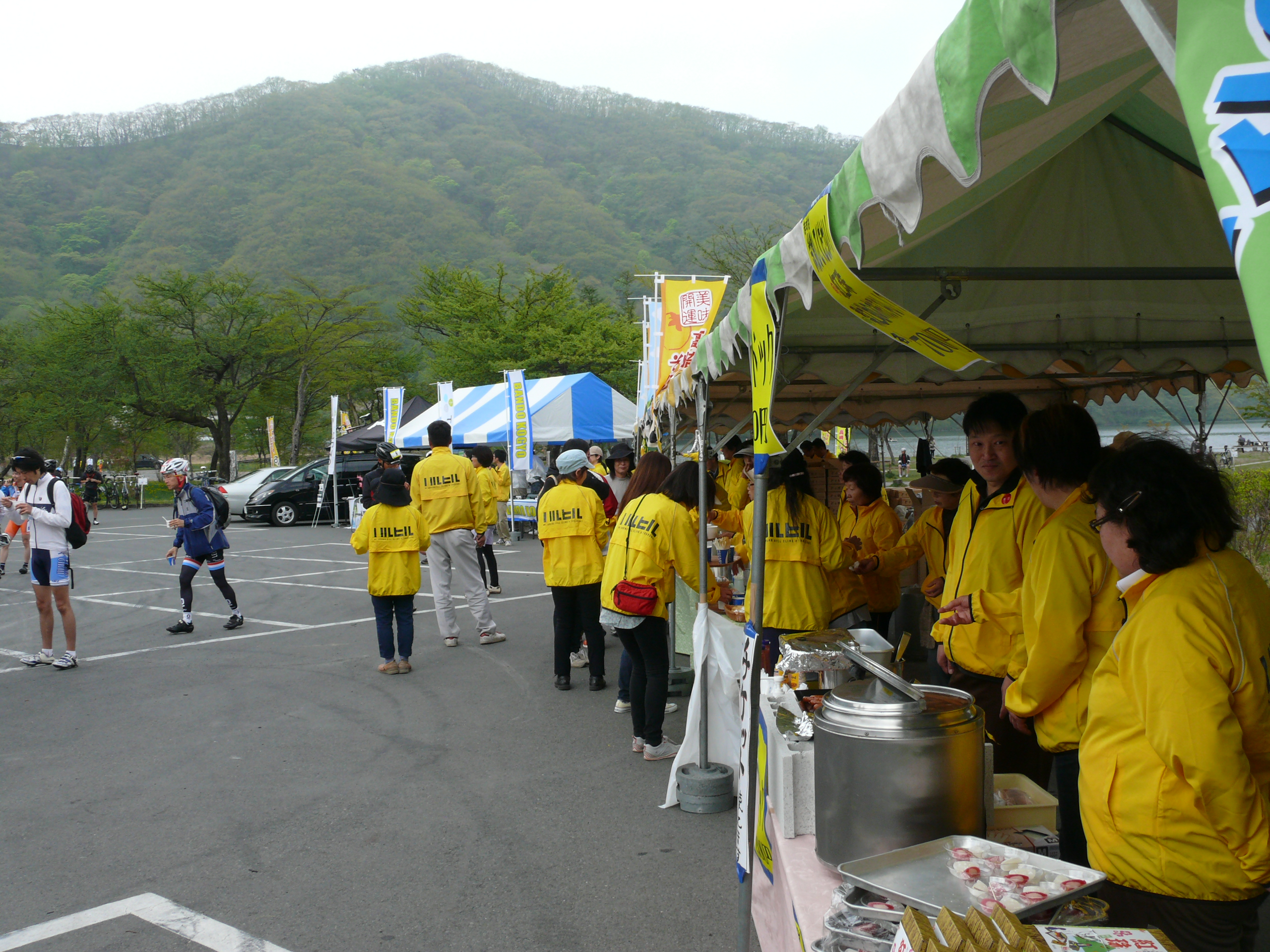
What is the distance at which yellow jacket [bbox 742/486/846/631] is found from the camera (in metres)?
4.68

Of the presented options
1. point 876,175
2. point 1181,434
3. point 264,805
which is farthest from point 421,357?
point 876,175

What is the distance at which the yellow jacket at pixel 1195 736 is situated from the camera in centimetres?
163

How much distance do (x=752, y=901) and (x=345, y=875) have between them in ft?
6.60

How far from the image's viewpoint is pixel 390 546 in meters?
7.44

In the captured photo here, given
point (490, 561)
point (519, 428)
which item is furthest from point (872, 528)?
point (519, 428)

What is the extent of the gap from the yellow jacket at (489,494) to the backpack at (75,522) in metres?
3.79

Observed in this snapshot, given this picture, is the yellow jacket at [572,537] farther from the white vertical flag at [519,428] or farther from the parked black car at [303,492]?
the parked black car at [303,492]

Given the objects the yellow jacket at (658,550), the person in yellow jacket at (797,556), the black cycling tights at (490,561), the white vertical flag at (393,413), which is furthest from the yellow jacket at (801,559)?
the white vertical flag at (393,413)

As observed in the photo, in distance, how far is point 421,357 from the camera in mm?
49250

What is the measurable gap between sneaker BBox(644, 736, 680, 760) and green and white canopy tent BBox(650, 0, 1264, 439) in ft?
7.46

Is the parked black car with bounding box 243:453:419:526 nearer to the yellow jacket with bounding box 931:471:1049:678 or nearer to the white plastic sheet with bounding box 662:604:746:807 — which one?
the white plastic sheet with bounding box 662:604:746:807

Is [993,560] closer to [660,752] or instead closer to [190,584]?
[660,752]

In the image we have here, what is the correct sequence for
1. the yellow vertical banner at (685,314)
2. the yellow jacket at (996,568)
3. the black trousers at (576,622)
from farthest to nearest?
the yellow vertical banner at (685,314)
the black trousers at (576,622)
the yellow jacket at (996,568)

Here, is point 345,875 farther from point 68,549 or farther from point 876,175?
point 68,549
